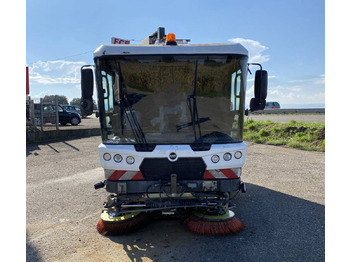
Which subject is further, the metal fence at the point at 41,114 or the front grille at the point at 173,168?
the metal fence at the point at 41,114

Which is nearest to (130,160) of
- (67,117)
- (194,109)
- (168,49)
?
(194,109)

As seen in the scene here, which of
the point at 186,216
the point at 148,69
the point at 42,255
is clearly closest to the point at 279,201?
the point at 186,216

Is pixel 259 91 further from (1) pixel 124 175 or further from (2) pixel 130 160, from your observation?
(1) pixel 124 175

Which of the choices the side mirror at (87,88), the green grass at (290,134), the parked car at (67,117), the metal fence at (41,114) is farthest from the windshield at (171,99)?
the parked car at (67,117)

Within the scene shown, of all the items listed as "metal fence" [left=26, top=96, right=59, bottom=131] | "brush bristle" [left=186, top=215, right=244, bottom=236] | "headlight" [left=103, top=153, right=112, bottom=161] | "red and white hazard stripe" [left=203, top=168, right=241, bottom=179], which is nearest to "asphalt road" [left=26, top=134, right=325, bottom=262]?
"brush bristle" [left=186, top=215, right=244, bottom=236]

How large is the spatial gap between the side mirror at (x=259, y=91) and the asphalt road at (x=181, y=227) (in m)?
1.85

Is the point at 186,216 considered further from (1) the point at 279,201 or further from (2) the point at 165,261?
(1) the point at 279,201

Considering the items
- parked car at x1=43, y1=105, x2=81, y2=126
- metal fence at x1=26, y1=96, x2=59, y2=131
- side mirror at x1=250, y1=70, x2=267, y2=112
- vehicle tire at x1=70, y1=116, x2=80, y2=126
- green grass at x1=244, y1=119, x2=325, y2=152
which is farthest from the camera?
vehicle tire at x1=70, y1=116, x2=80, y2=126

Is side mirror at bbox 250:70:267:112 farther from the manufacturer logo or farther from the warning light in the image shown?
the manufacturer logo

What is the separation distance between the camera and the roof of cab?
148 inches

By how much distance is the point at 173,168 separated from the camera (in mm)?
3779

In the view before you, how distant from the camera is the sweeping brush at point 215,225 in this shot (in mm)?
3961

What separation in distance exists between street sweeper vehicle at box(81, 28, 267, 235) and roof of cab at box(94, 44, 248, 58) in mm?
13

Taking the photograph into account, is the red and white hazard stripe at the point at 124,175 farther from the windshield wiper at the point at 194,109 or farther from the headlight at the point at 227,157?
the headlight at the point at 227,157
